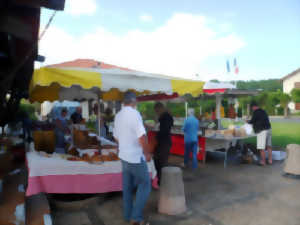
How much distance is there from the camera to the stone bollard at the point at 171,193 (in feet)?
11.6

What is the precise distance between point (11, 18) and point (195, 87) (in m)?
3.64

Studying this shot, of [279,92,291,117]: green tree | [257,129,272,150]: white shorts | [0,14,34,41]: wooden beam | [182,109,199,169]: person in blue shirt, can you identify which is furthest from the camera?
[279,92,291,117]: green tree

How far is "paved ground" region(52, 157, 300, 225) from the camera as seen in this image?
340 cm

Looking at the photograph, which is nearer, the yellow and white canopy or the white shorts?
the yellow and white canopy

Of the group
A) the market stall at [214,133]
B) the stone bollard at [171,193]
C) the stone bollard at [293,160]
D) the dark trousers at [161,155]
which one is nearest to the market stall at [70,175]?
the stone bollard at [171,193]

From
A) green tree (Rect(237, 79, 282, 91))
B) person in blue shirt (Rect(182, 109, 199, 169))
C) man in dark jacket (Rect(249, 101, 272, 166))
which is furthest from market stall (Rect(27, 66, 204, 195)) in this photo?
→ green tree (Rect(237, 79, 282, 91))

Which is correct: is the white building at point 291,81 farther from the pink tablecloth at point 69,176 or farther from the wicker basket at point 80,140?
the pink tablecloth at point 69,176

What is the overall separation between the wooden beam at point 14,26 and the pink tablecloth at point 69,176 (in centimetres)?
205

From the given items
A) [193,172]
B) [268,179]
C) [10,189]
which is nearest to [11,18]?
[10,189]

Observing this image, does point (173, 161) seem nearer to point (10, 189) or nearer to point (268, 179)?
point (268, 179)

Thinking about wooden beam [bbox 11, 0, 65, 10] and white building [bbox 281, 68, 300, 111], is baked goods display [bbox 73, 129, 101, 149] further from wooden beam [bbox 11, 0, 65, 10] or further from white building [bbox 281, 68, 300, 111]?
white building [bbox 281, 68, 300, 111]

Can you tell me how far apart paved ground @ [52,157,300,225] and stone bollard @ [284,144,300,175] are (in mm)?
226

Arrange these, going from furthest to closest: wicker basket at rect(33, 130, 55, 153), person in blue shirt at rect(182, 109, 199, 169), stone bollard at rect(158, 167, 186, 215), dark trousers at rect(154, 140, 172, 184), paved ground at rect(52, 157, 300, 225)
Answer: person in blue shirt at rect(182, 109, 199, 169) → dark trousers at rect(154, 140, 172, 184) → wicker basket at rect(33, 130, 55, 153) → stone bollard at rect(158, 167, 186, 215) → paved ground at rect(52, 157, 300, 225)

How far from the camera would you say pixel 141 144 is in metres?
2.87
